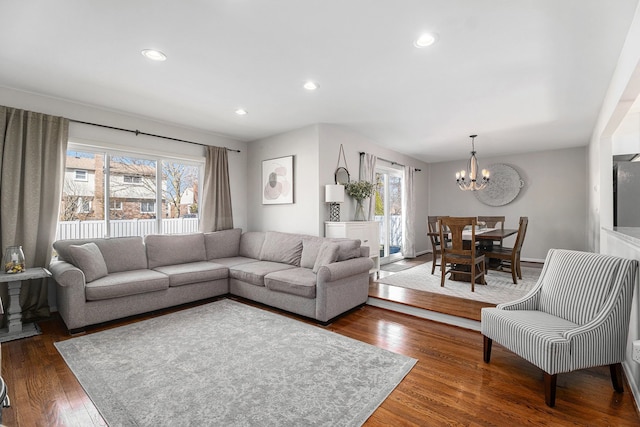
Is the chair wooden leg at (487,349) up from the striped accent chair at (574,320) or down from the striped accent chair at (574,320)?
down

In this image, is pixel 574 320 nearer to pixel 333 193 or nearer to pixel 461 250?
pixel 461 250

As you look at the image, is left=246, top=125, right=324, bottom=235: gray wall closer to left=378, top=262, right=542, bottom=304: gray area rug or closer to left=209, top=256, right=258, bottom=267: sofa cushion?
left=209, top=256, right=258, bottom=267: sofa cushion

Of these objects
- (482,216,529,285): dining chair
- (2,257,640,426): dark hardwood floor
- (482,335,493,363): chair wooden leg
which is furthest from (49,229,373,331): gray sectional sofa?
(482,216,529,285): dining chair

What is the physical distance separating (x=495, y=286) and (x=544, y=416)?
108 inches

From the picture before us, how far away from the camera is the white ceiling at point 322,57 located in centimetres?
195

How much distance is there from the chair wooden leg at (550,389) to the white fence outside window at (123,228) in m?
4.64

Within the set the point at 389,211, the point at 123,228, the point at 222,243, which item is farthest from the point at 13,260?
the point at 389,211

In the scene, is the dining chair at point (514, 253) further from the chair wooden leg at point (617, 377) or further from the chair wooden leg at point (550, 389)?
the chair wooden leg at point (550, 389)

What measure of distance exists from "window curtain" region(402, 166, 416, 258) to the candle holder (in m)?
6.24

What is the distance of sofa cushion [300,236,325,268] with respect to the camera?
3.82 metres

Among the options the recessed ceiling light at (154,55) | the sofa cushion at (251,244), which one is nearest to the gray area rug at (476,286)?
the sofa cushion at (251,244)

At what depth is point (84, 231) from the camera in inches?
149

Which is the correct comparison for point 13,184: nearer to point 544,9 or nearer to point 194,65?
point 194,65

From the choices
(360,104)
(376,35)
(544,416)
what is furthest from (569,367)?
(360,104)
